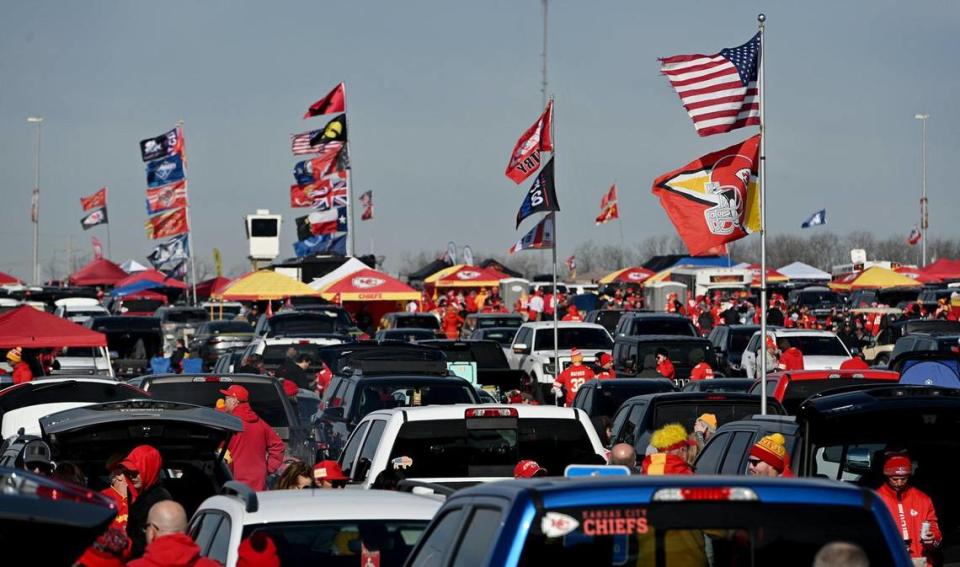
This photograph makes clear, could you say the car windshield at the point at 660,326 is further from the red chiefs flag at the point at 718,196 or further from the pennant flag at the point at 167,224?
the pennant flag at the point at 167,224

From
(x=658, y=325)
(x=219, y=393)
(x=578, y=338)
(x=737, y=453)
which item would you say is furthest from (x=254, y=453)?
(x=658, y=325)

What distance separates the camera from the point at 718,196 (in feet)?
56.1

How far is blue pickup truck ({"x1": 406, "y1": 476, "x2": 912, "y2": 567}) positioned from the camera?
198 inches

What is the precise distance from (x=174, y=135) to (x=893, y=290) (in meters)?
24.3

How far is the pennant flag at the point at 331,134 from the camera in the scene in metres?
47.2

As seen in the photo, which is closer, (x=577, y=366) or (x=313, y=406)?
(x=313, y=406)

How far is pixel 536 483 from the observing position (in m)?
5.36

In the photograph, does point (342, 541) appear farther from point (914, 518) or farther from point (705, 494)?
Result: point (914, 518)

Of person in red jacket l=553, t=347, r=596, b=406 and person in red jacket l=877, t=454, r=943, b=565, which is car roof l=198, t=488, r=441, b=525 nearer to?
person in red jacket l=877, t=454, r=943, b=565

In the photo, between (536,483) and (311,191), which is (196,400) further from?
(311,191)

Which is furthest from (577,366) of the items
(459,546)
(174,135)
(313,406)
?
(174,135)

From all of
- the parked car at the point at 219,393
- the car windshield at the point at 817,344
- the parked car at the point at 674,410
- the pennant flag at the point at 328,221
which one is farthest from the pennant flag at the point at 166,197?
the parked car at the point at 674,410

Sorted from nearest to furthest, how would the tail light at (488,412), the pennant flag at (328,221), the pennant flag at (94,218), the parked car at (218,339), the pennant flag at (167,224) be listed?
1. the tail light at (488,412)
2. the parked car at (218,339)
3. the pennant flag at (328,221)
4. the pennant flag at (167,224)
5. the pennant flag at (94,218)

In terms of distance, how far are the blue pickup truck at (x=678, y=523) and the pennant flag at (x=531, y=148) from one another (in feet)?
78.1
